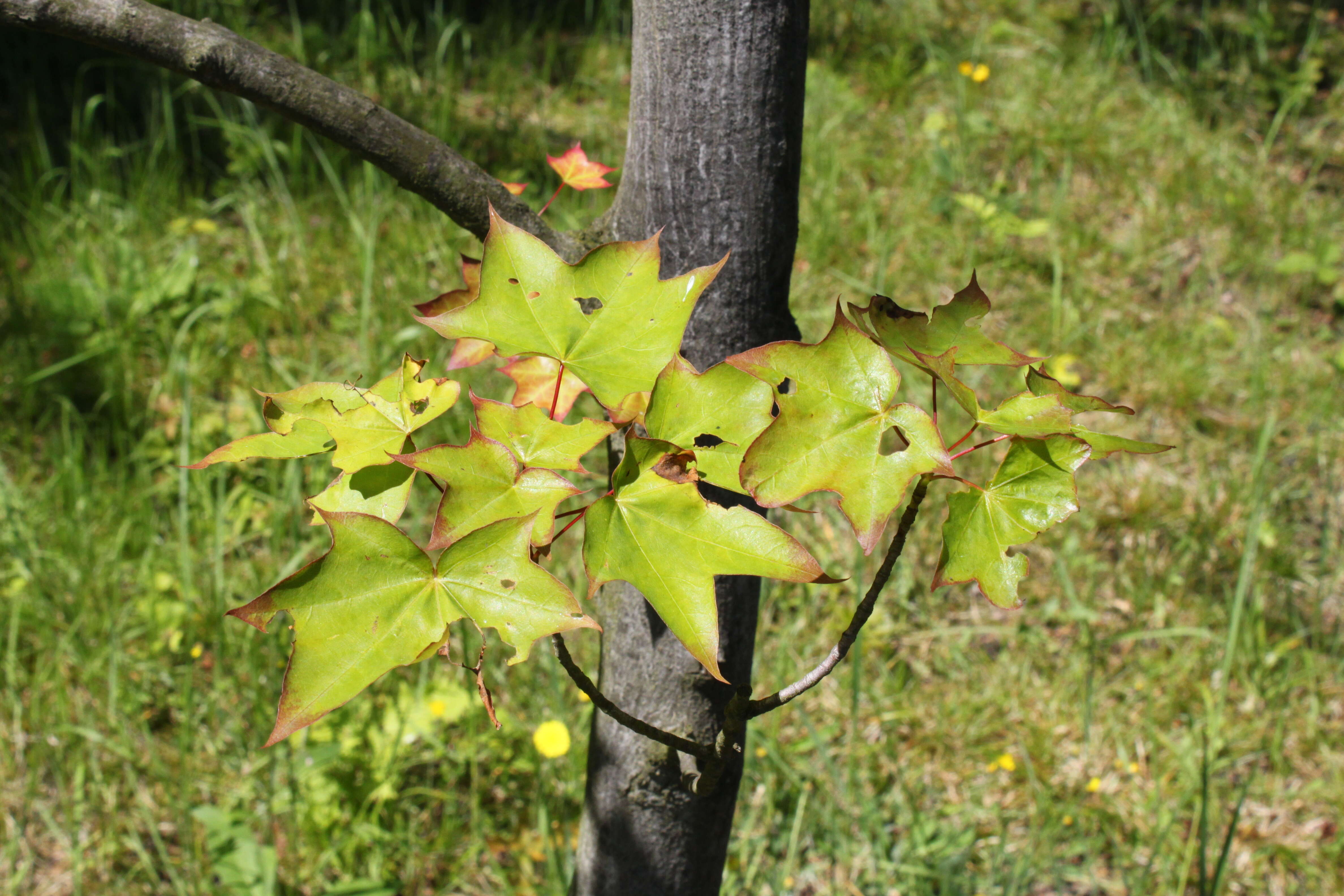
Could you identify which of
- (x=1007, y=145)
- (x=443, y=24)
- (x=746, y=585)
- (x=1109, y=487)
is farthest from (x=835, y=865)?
(x=443, y=24)

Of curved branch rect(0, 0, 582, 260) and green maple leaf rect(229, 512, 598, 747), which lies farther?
curved branch rect(0, 0, 582, 260)

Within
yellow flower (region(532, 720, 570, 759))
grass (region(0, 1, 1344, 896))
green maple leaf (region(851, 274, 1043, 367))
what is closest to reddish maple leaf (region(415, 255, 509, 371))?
green maple leaf (region(851, 274, 1043, 367))

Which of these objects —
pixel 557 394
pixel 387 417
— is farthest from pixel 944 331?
pixel 387 417

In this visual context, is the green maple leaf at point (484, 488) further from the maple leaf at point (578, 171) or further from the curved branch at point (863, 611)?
the maple leaf at point (578, 171)

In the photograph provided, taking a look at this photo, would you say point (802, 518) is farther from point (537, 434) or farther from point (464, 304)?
point (537, 434)

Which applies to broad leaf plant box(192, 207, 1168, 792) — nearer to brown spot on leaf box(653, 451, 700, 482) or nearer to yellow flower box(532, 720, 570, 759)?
brown spot on leaf box(653, 451, 700, 482)

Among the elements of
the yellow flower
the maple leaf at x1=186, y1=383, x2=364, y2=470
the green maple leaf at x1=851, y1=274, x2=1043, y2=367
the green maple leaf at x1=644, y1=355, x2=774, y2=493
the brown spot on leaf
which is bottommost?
the yellow flower

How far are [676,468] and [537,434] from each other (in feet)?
0.35

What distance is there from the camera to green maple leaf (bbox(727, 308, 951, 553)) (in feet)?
1.90

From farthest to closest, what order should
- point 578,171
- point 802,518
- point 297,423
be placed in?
1. point 802,518
2. point 578,171
3. point 297,423

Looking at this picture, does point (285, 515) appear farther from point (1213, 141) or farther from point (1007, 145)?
point (1213, 141)

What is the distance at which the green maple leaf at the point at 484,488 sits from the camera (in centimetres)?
58

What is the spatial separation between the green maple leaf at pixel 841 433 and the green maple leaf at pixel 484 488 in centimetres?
13

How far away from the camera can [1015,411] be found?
62 centimetres
